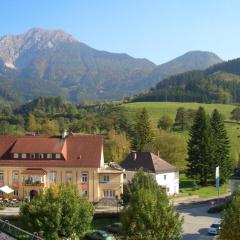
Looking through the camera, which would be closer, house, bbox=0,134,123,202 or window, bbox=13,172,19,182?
house, bbox=0,134,123,202

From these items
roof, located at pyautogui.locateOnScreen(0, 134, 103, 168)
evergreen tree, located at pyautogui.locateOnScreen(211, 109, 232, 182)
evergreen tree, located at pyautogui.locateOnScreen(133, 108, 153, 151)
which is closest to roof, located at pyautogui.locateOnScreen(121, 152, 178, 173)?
roof, located at pyautogui.locateOnScreen(0, 134, 103, 168)

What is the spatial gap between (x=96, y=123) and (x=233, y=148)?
144 ft

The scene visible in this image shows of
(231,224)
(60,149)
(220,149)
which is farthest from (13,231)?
(220,149)

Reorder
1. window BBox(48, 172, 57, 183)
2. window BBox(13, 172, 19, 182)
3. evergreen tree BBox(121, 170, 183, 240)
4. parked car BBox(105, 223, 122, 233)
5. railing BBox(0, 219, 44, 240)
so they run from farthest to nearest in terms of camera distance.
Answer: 1. window BBox(13, 172, 19, 182)
2. window BBox(48, 172, 57, 183)
3. parked car BBox(105, 223, 122, 233)
4. railing BBox(0, 219, 44, 240)
5. evergreen tree BBox(121, 170, 183, 240)

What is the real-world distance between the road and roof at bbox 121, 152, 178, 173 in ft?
33.7

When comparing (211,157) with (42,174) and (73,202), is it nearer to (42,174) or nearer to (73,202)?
(42,174)

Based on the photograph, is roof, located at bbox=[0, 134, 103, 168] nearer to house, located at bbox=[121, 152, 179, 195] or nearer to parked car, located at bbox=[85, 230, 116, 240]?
house, located at bbox=[121, 152, 179, 195]

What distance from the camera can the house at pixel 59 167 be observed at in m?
66.8

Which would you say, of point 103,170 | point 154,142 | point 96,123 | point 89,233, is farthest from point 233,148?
point 89,233

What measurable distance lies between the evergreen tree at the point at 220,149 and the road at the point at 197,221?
20889 millimetres

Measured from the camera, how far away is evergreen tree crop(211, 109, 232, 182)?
8338cm

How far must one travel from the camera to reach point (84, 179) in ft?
220

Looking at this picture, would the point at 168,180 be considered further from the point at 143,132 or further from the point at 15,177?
the point at 143,132

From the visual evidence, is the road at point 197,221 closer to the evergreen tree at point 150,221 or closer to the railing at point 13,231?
the evergreen tree at point 150,221
